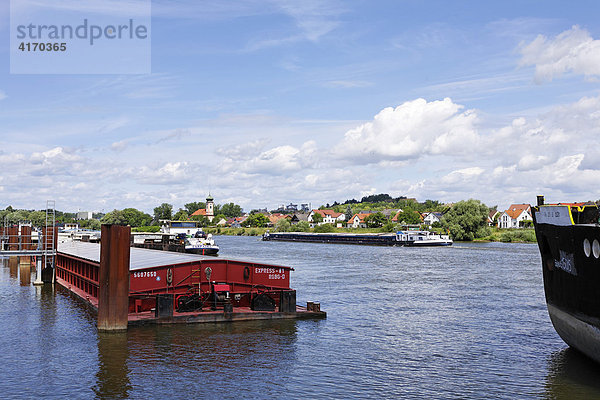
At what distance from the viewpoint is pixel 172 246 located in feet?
241

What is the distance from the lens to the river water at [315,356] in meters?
18.8

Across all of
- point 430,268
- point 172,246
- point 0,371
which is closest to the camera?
point 0,371

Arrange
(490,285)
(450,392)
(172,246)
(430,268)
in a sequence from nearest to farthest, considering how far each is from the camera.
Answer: (450,392) < (490,285) < (430,268) < (172,246)

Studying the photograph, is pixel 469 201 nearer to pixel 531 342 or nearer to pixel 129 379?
pixel 531 342

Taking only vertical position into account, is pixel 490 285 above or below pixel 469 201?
below

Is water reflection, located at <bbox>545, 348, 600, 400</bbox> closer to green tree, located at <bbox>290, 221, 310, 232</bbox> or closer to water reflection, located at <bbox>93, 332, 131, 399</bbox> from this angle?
water reflection, located at <bbox>93, 332, 131, 399</bbox>

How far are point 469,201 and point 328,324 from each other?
97.7 meters

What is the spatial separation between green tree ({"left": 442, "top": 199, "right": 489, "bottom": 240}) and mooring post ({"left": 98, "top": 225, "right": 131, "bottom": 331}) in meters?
102

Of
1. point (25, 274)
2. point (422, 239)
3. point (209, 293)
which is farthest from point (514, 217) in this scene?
point (209, 293)

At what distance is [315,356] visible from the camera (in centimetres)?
2300

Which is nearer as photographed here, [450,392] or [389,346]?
[450,392]

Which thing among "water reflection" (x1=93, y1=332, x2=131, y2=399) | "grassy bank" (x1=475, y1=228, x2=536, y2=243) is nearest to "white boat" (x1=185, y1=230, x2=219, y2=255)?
"water reflection" (x1=93, y1=332, x2=131, y2=399)

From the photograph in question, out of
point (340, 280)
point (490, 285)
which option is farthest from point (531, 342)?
point (340, 280)

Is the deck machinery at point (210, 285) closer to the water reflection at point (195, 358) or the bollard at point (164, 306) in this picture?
the bollard at point (164, 306)
